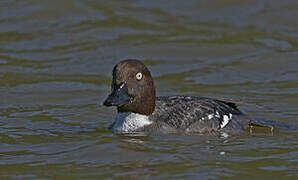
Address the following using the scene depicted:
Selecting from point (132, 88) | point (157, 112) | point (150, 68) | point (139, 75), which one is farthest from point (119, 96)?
point (150, 68)

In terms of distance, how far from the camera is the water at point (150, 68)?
31.1ft

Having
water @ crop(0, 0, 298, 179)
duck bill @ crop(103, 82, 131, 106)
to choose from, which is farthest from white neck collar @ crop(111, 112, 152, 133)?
duck bill @ crop(103, 82, 131, 106)

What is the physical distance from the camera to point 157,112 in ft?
36.3

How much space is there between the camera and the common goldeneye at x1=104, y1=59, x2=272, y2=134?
10695 mm

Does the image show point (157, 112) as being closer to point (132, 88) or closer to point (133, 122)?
point (133, 122)

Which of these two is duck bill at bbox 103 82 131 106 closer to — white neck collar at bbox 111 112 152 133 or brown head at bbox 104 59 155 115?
brown head at bbox 104 59 155 115

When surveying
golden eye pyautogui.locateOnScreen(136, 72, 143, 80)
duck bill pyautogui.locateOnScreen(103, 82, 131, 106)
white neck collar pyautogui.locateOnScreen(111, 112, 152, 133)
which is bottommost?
white neck collar pyautogui.locateOnScreen(111, 112, 152, 133)

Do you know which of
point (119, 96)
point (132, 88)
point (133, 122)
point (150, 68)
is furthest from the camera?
point (150, 68)

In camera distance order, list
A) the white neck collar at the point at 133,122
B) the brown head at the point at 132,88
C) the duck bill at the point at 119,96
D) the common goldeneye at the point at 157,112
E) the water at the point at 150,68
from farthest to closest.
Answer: the white neck collar at the point at 133,122
the common goldeneye at the point at 157,112
the brown head at the point at 132,88
the duck bill at the point at 119,96
the water at the point at 150,68

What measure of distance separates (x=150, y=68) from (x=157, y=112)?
4.71 m

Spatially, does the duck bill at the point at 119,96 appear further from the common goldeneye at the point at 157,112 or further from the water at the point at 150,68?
the water at the point at 150,68

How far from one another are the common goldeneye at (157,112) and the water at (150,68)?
264mm

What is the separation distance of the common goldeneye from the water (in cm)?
26

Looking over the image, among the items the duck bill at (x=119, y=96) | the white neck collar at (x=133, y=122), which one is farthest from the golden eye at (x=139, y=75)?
the white neck collar at (x=133, y=122)
